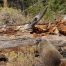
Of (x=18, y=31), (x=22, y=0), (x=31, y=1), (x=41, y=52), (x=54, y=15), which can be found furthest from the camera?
(x=22, y=0)

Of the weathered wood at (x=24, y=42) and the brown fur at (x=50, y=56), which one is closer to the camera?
the brown fur at (x=50, y=56)

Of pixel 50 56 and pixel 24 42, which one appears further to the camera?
pixel 24 42

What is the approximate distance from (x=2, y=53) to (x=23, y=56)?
0.58 m

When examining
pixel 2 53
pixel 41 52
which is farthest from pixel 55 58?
pixel 2 53

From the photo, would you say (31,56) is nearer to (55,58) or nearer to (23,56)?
(23,56)

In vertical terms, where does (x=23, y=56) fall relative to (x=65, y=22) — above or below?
below

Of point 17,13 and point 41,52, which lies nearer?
point 41,52

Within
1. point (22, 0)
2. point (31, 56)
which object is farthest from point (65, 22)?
point (22, 0)

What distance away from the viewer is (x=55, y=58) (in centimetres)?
691

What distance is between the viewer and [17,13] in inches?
636

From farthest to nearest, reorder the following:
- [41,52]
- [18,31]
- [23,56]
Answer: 1. [18,31]
2. [23,56]
3. [41,52]

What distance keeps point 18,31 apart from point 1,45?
105 cm

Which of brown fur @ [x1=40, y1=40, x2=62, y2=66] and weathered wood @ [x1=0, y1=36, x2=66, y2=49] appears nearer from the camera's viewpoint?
brown fur @ [x1=40, y1=40, x2=62, y2=66]

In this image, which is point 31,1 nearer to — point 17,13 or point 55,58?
point 17,13
